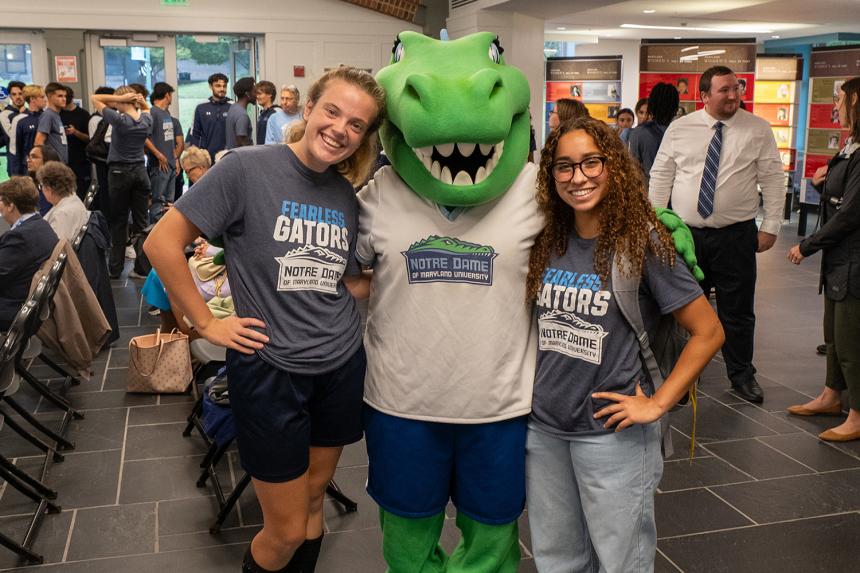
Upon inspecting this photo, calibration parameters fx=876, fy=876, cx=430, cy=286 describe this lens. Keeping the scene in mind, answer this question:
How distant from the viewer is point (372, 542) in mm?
3111

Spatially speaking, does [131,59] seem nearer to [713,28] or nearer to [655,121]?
[655,121]

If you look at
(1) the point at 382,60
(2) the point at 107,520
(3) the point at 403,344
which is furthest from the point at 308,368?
(1) the point at 382,60

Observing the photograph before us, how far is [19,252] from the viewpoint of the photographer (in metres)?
4.38

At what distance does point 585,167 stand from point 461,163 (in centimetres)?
28

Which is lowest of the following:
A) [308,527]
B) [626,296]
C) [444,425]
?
[308,527]

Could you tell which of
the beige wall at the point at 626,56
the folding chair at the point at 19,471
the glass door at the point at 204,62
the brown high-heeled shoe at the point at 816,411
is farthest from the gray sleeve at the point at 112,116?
the beige wall at the point at 626,56

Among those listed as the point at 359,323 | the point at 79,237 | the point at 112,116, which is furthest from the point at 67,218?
the point at 359,323

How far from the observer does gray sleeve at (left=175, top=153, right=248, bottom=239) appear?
1974mm

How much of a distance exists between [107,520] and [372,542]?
102 centimetres

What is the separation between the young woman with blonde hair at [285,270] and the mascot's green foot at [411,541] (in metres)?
0.26

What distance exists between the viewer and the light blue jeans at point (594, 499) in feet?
6.42

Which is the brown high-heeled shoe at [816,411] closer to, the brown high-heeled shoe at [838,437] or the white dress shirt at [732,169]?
the brown high-heeled shoe at [838,437]

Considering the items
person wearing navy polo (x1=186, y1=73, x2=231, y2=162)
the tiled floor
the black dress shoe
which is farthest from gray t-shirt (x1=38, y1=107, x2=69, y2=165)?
the black dress shoe

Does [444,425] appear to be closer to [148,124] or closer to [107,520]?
[107,520]
